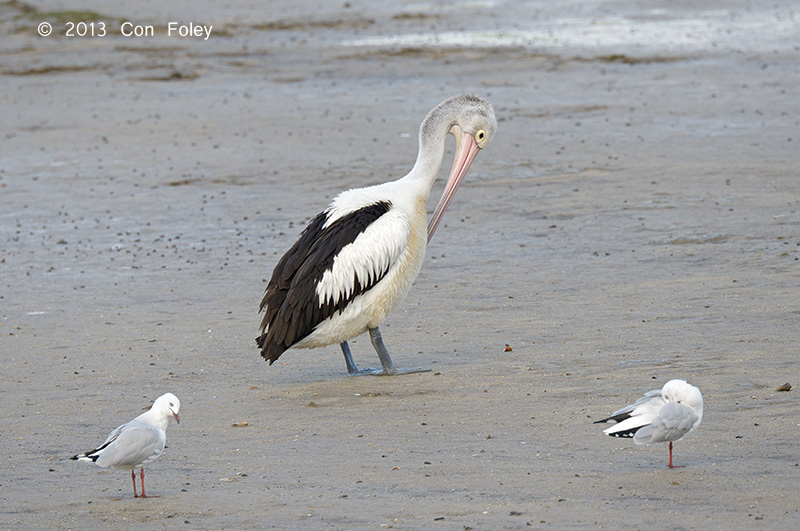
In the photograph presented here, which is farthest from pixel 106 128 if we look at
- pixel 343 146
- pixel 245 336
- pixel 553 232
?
pixel 245 336

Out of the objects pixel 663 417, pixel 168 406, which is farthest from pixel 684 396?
pixel 168 406

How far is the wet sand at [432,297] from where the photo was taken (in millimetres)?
5426

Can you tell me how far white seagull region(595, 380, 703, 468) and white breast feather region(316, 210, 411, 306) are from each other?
2.53 m

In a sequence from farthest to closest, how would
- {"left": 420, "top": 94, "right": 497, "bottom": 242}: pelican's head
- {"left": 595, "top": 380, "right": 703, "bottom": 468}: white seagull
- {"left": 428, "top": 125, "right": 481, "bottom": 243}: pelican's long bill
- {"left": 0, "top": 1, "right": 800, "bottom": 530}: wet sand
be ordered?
{"left": 428, "top": 125, "right": 481, "bottom": 243}: pelican's long bill
{"left": 420, "top": 94, "right": 497, "bottom": 242}: pelican's head
{"left": 0, "top": 1, "right": 800, "bottom": 530}: wet sand
{"left": 595, "top": 380, "right": 703, "bottom": 468}: white seagull

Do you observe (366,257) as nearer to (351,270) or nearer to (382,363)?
(351,270)

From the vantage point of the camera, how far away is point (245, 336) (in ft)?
28.5

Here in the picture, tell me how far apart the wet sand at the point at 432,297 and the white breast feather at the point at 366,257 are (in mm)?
653

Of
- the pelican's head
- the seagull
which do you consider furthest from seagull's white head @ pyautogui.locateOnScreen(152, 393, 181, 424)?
the pelican's head

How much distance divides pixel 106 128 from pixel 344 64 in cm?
676

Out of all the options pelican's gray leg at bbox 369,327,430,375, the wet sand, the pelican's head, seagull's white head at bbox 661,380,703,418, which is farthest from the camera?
the pelican's head

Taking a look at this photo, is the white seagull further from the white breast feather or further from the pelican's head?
the pelican's head

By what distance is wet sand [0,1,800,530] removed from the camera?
17.8 ft

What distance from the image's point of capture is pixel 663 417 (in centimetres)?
514

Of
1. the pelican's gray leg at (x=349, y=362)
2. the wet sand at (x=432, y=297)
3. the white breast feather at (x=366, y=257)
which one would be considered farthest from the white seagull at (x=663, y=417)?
the pelican's gray leg at (x=349, y=362)
